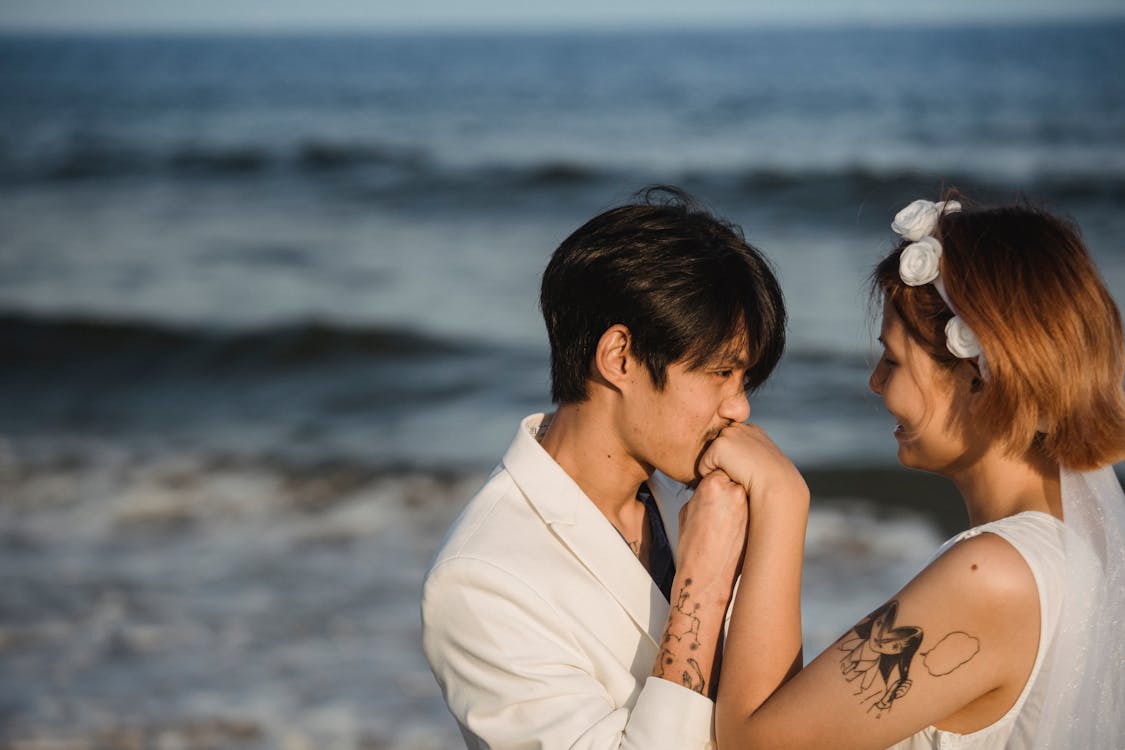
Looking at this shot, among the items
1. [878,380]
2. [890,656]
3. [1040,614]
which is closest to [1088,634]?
[1040,614]

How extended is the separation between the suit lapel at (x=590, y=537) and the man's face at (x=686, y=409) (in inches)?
8.9

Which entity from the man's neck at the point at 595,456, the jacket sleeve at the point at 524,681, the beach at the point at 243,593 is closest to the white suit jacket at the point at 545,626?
the jacket sleeve at the point at 524,681

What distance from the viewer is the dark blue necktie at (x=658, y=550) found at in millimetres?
3105

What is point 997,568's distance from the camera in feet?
7.72

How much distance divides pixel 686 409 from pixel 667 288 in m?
0.30

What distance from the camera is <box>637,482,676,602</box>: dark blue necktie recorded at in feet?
10.2

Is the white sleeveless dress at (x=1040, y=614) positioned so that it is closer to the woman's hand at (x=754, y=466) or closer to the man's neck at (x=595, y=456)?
the woman's hand at (x=754, y=466)

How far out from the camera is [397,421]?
1030cm

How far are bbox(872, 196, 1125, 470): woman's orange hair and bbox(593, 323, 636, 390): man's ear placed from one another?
0.74m

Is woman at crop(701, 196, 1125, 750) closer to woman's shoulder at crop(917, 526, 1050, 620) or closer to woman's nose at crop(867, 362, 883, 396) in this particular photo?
woman's shoulder at crop(917, 526, 1050, 620)

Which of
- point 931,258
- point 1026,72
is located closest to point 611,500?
point 931,258

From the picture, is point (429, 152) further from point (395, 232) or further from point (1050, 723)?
point (1050, 723)

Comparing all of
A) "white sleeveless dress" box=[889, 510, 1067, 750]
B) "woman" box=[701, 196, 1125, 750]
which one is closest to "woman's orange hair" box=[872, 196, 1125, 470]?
"woman" box=[701, 196, 1125, 750]

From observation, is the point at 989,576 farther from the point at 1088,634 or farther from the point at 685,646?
the point at 685,646
